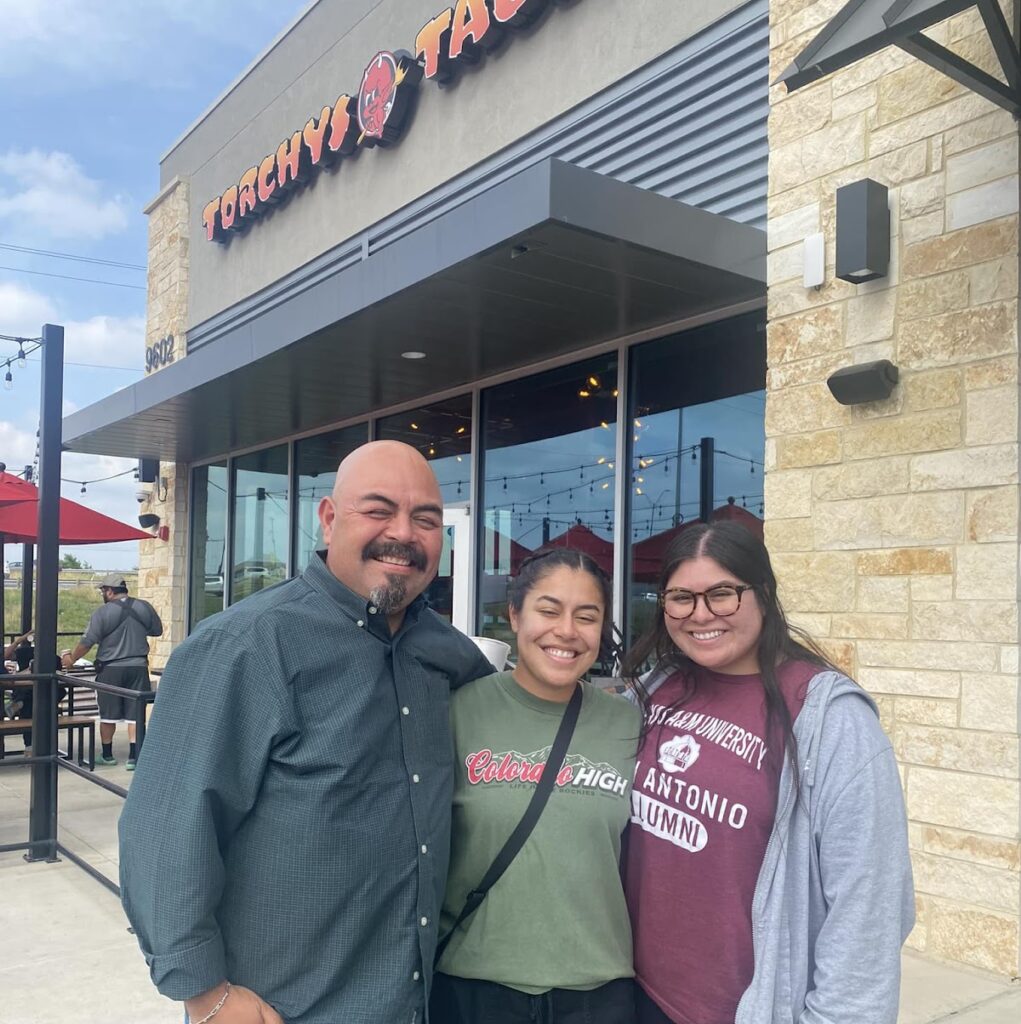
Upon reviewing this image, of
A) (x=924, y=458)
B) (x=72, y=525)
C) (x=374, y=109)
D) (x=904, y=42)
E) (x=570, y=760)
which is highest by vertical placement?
(x=374, y=109)

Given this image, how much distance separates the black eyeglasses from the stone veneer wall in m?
10.6

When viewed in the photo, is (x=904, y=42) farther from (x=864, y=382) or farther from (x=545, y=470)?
(x=545, y=470)

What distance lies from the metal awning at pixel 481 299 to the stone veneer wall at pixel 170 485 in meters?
3.12

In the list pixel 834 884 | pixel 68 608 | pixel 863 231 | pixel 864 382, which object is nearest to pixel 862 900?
pixel 834 884

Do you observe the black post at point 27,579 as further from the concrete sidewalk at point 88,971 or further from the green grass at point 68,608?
the concrete sidewalk at point 88,971

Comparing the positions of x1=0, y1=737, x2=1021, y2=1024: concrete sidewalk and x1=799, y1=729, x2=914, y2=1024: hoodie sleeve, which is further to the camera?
x1=0, y1=737, x2=1021, y2=1024: concrete sidewalk

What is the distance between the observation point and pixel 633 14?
6.38 metres

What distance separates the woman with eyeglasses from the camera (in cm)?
158

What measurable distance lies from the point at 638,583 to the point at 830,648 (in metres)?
2.11

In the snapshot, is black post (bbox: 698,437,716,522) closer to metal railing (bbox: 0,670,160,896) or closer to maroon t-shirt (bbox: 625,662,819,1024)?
metal railing (bbox: 0,670,160,896)

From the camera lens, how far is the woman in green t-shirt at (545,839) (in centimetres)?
178

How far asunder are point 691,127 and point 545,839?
5229 mm

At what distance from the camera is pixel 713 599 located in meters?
1.85

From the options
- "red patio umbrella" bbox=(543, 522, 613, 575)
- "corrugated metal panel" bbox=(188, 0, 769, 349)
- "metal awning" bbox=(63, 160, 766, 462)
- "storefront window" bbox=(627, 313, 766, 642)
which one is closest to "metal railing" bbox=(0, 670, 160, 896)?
"metal awning" bbox=(63, 160, 766, 462)
